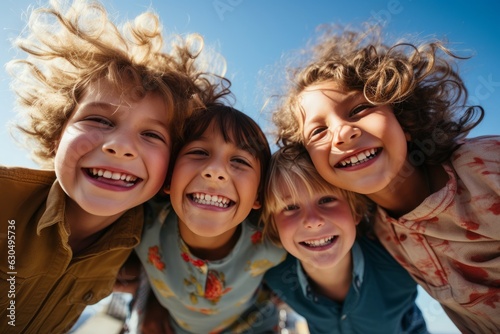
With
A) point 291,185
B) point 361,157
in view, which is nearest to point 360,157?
point 361,157

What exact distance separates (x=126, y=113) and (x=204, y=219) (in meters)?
0.55

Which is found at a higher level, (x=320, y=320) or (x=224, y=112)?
(x=224, y=112)

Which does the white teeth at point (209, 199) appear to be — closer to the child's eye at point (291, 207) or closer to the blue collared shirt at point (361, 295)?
the child's eye at point (291, 207)

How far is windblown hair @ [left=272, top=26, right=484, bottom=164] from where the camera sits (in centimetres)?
157

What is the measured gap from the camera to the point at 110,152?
130cm

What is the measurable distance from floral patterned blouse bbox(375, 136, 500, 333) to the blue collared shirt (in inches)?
9.5

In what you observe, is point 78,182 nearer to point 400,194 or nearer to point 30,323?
point 30,323

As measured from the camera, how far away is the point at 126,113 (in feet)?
4.49

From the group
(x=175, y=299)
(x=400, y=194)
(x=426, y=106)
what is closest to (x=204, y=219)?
(x=175, y=299)

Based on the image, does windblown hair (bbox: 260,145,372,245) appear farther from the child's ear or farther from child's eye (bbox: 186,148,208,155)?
child's eye (bbox: 186,148,208,155)

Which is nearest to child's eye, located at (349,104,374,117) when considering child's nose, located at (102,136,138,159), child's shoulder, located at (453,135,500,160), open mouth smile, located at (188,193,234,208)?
child's shoulder, located at (453,135,500,160)

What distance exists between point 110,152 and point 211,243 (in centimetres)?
76

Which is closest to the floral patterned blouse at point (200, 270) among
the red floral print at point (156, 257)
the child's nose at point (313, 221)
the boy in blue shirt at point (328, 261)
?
the red floral print at point (156, 257)

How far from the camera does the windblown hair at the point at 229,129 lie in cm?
160
